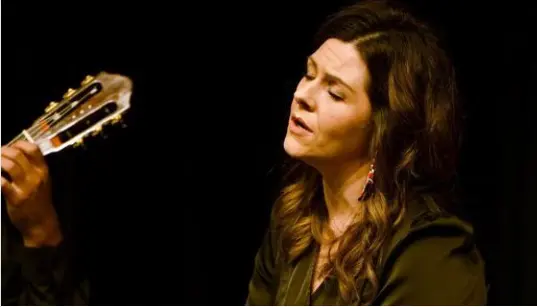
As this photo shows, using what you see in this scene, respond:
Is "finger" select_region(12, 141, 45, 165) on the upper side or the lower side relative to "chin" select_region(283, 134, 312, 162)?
upper

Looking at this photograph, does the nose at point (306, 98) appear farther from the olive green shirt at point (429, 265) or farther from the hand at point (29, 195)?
the hand at point (29, 195)

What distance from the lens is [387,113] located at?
148cm

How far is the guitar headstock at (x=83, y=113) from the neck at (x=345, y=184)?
44cm

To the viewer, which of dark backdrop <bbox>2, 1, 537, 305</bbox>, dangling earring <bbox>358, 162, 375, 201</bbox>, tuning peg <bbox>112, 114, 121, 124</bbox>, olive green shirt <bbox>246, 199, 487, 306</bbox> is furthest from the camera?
dark backdrop <bbox>2, 1, 537, 305</bbox>

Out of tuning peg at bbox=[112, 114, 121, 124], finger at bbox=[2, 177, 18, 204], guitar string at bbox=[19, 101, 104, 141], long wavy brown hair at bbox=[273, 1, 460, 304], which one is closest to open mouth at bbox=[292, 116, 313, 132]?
long wavy brown hair at bbox=[273, 1, 460, 304]

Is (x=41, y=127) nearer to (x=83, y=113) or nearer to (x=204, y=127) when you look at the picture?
(x=83, y=113)

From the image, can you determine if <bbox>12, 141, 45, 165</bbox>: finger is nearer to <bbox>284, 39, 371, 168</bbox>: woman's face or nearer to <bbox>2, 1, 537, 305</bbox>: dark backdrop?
<bbox>2, 1, 537, 305</bbox>: dark backdrop

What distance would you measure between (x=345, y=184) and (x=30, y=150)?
2.08ft

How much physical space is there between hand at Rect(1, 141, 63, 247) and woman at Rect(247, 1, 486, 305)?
562mm

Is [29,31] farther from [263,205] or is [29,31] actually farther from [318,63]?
[318,63]

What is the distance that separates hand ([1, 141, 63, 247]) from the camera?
173 cm

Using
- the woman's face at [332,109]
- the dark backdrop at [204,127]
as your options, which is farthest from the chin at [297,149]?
the dark backdrop at [204,127]

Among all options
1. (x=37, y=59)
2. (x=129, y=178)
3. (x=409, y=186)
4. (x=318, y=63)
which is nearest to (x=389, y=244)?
(x=409, y=186)

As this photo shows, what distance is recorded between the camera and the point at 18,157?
5.67 ft
